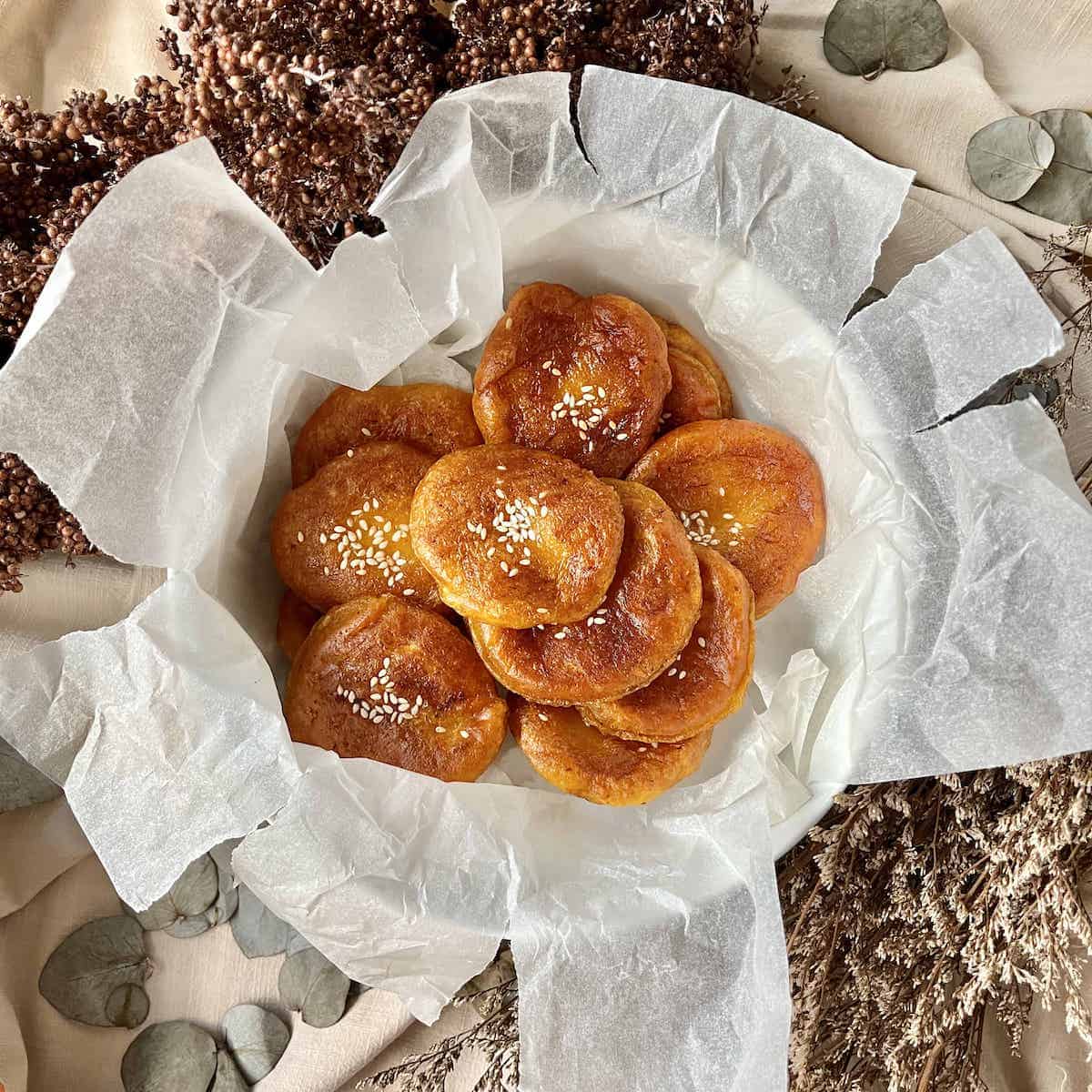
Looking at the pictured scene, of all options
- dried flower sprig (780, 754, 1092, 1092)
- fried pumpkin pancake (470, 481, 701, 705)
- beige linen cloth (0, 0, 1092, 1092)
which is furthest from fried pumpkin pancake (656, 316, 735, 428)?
dried flower sprig (780, 754, 1092, 1092)

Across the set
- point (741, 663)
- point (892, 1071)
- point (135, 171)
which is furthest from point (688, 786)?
point (135, 171)

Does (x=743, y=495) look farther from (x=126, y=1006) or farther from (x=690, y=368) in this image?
(x=126, y=1006)

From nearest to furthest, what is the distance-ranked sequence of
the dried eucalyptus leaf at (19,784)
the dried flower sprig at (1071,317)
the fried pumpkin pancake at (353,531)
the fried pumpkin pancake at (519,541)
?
the fried pumpkin pancake at (519,541) → the fried pumpkin pancake at (353,531) → the dried flower sprig at (1071,317) → the dried eucalyptus leaf at (19,784)

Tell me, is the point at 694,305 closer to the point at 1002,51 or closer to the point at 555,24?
the point at 555,24

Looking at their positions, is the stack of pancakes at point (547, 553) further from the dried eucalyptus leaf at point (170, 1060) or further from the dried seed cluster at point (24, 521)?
the dried eucalyptus leaf at point (170, 1060)

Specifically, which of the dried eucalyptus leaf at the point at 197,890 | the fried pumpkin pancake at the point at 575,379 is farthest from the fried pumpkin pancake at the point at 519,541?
the dried eucalyptus leaf at the point at 197,890

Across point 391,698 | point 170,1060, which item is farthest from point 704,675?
point 170,1060

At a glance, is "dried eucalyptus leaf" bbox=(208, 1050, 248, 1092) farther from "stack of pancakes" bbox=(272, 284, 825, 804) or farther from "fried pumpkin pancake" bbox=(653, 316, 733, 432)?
"fried pumpkin pancake" bbox=(653, 316, 733, 432)
